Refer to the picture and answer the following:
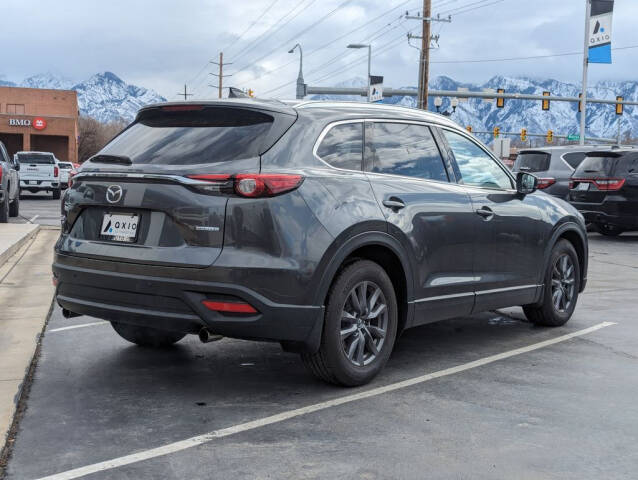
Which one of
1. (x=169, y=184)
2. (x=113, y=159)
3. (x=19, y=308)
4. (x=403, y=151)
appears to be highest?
(x=403, y=151)

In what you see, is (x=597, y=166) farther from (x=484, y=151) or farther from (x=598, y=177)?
(x=484, y=151)

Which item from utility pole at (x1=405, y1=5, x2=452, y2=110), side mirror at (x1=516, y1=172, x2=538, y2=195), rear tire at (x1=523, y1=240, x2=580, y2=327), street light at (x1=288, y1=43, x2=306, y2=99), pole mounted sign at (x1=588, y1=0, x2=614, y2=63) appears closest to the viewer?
side mirror at (x1=516, y1=172, x2=538, y2=195)

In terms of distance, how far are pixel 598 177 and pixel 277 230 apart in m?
13.1

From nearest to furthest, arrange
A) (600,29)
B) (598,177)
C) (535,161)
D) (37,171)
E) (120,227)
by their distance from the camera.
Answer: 1. (120,227)
2. (598,177)
3. (535,161)
4. (600,29)
5. (37,171)

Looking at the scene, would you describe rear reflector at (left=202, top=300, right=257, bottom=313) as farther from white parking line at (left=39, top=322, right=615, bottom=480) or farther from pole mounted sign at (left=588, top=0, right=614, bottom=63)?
pole mounted sign at (left=588, top=0, right=614, bottom=63)

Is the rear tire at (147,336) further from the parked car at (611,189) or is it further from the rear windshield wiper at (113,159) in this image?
the parked car at (611,189)

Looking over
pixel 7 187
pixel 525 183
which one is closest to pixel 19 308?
pixel 525 183

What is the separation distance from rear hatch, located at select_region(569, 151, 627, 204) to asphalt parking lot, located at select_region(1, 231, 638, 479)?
989cm

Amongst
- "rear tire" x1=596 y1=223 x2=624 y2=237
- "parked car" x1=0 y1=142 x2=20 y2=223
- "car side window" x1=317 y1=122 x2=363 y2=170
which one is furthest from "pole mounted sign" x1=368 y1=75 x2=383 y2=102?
"car side window" x1=317 y1=122 x2=363 y2=170

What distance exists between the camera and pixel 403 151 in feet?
18.7

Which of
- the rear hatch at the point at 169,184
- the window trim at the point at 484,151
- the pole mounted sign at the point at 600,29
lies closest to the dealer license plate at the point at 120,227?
the rear hatch at the point at 169,184

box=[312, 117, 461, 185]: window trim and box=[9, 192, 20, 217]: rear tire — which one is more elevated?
box=[312, 117, 461, 185]: window trim

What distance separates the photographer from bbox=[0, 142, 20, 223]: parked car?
1681cm

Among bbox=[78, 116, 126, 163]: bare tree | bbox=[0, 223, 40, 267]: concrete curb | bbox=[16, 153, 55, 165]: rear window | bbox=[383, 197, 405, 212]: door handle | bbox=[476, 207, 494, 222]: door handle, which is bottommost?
bbox=[0, 223, 40, 267]: concrete curb
